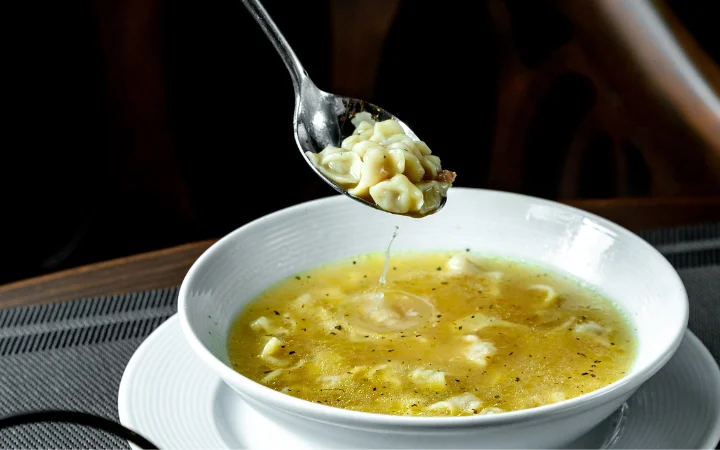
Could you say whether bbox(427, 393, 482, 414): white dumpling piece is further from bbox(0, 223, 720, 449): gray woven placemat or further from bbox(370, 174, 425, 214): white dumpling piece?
bbox(0, 223, 720, 449): gray woven placemat

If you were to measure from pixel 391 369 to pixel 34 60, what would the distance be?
261cm

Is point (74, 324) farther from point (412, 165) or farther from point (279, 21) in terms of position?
point (279, 21)

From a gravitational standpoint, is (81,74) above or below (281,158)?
above

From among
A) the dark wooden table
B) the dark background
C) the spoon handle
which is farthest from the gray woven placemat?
the dark background

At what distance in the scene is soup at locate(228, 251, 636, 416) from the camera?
1687mm

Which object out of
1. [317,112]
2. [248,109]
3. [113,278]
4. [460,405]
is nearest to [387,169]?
[317,112]

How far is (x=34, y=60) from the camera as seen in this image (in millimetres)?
3650

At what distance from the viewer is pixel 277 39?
2133 mm

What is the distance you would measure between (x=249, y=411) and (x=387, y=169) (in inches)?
26.3

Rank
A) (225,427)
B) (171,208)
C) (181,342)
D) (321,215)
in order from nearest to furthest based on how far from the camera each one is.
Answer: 1. (225,427)
2. (181,342)
3. (321,215)
4. (171,208)

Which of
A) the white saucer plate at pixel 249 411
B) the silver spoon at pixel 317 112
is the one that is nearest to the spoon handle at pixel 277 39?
the silver spoon at pixel 317 112

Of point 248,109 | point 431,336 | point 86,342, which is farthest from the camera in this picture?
point 248,109

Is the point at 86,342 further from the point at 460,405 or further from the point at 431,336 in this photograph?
the point at 460,405

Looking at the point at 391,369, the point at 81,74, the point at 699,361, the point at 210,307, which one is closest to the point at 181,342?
the point at 210,307
